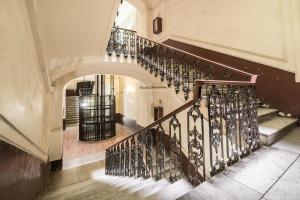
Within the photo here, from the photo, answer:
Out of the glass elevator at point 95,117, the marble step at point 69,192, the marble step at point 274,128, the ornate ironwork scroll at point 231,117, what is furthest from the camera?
A: the glass elevator at point 95,117

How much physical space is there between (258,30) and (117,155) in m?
4.57

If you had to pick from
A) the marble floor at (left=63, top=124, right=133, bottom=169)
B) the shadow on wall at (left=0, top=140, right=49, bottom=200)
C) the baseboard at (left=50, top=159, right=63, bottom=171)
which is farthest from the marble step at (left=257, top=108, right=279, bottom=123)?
the baseboard at (left=50, top=159, right=63, bottom=171)

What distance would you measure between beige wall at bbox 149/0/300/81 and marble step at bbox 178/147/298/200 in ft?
8.04

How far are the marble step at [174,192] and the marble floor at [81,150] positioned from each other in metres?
4.33

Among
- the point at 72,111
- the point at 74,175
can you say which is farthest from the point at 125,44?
the point at 72,111

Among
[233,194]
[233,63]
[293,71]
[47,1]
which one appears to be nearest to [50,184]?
[47,1]

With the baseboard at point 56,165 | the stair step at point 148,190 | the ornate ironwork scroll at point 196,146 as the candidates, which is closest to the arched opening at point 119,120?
the baseboard at point 56,165

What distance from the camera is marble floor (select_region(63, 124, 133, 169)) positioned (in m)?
5.46

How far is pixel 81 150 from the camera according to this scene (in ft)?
21.0

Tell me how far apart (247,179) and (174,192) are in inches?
29.5

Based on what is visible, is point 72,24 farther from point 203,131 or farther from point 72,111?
point 72,111

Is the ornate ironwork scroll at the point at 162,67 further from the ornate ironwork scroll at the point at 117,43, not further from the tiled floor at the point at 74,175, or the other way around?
the tiled floor at the point at 74,175

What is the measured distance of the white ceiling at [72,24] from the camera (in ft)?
7.69

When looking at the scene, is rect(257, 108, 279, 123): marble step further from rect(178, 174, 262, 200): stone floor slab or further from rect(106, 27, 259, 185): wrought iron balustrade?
rect(178, 174, 262, 200): stone floor slab
